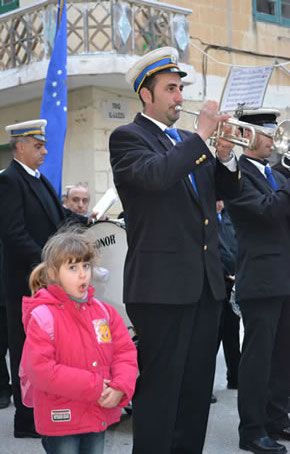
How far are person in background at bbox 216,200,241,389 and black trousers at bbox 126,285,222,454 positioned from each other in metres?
2.57

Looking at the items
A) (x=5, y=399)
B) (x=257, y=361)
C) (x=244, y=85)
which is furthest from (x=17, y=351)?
(x=244, y=85)

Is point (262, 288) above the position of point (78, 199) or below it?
below

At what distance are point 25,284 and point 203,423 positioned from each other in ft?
5.42

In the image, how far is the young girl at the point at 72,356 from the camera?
10.1 ft

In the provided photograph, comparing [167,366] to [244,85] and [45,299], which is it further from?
[244,85]

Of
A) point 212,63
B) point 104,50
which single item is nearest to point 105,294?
point 104,50

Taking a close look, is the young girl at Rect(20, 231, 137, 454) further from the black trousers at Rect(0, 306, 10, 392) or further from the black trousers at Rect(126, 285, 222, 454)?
the black trousers at Rect(0, 306, 10, 392)

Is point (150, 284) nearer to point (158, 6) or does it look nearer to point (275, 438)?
point (275, 438)

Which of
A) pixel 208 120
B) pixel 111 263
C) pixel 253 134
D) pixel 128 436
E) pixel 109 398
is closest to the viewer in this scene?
pixel 109 398

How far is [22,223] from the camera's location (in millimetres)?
4840

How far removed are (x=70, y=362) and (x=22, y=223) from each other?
1818mm

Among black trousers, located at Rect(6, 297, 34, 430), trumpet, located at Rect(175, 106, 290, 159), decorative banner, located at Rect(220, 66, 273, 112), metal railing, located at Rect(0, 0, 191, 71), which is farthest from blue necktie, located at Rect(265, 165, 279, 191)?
metal railing, located at Rect(0, 0, 191, 71)

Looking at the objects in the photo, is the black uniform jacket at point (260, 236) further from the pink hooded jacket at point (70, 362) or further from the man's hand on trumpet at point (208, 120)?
the pink hooded jacket at point (70, 362)

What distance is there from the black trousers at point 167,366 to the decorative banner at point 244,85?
22.4ft
